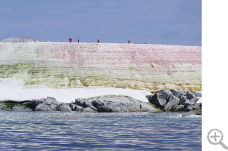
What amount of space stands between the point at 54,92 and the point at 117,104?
30.2 feet

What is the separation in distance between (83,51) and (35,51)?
6554mm

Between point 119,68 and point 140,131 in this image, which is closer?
point 140,131

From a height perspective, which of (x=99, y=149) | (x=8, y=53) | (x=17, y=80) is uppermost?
(x=8, y=53)

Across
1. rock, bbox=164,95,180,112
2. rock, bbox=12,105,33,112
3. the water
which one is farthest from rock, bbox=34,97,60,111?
the water

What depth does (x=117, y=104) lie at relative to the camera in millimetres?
35469

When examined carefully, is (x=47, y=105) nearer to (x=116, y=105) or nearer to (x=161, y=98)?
(x=116, y=105)

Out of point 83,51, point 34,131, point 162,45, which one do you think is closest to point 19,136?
point 34,131

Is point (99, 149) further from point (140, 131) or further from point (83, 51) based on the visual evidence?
point (83, 51)

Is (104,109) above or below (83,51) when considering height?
below

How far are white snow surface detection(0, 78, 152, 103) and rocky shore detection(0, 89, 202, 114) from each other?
1.28 m

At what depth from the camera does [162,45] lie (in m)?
59.4

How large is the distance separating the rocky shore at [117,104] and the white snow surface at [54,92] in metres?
1.28

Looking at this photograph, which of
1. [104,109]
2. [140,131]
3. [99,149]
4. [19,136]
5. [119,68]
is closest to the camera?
[99,149]

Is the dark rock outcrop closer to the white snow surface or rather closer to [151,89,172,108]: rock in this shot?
[151,89,172,108]: rock
